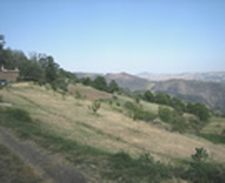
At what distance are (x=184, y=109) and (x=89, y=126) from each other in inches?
2874

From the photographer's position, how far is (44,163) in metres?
11.4

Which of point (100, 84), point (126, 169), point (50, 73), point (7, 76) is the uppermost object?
point (50, 73)

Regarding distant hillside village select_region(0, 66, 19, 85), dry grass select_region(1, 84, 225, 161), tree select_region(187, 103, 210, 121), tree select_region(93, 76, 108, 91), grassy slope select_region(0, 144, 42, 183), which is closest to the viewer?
grassy slope select_region(0, 144, 42, 183)

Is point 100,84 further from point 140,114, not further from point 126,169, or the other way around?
point 126,169

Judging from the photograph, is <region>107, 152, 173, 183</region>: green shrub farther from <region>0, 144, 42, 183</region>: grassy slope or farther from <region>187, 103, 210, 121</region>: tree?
<region>187, 103, 210, 121</region>: tree

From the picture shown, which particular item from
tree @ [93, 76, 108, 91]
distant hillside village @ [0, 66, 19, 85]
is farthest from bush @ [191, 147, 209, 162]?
tree @ [93, 76, 108, 91]

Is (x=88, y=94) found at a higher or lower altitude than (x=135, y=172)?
lower

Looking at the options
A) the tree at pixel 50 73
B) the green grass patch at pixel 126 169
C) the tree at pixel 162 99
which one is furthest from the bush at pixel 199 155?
the tree at pixel 162 99

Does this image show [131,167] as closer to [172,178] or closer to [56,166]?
[172,178]

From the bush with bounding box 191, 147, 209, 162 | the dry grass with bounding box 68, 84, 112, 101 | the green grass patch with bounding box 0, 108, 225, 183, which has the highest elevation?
the green grass patch with bounding box 0, 108, 225, 183

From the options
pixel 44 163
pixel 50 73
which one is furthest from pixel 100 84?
pixel 44 163

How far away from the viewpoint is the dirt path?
32.4 ft

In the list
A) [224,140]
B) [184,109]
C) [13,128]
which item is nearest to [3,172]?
[13,128]

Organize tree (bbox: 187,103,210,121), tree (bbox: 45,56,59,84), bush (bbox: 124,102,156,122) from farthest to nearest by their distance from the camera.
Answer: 1. tree (bbox: 45,56,59,84)
2. tree (bbox: 187,103,210,121)
3. bush (bbox: 124,102,156,122)
